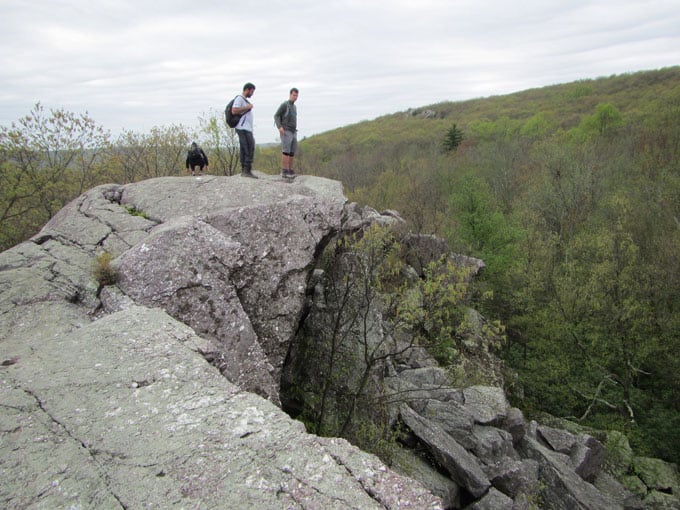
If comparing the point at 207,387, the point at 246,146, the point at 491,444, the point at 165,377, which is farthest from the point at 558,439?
the point at 165,377

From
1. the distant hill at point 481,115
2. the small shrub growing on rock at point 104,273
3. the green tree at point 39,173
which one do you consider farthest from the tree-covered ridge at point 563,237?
the distant hill at point 481,115

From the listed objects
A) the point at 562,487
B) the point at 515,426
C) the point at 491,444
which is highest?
the point at 491,444

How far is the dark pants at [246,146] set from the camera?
10.4 meters

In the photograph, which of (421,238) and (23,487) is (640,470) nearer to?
(421,238)

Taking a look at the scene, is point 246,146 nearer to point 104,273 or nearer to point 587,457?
point 104,273

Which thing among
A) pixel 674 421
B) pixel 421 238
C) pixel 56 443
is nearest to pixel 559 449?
pixel 674 421

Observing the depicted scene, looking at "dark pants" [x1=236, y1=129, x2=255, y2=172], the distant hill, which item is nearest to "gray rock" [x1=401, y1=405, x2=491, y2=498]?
"dark pants" [x1=236, y1=129, x2=255, y2=172]

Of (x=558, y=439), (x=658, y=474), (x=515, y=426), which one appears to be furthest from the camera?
(x=658, y=474)

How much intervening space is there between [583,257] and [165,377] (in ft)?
67.7

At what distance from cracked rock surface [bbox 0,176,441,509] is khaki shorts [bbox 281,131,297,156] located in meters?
3.27

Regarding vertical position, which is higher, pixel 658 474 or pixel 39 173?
pixel 39 173

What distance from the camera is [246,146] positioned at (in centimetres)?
1065

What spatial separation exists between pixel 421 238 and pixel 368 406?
10.5 m

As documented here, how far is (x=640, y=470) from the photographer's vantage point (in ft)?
44.8
